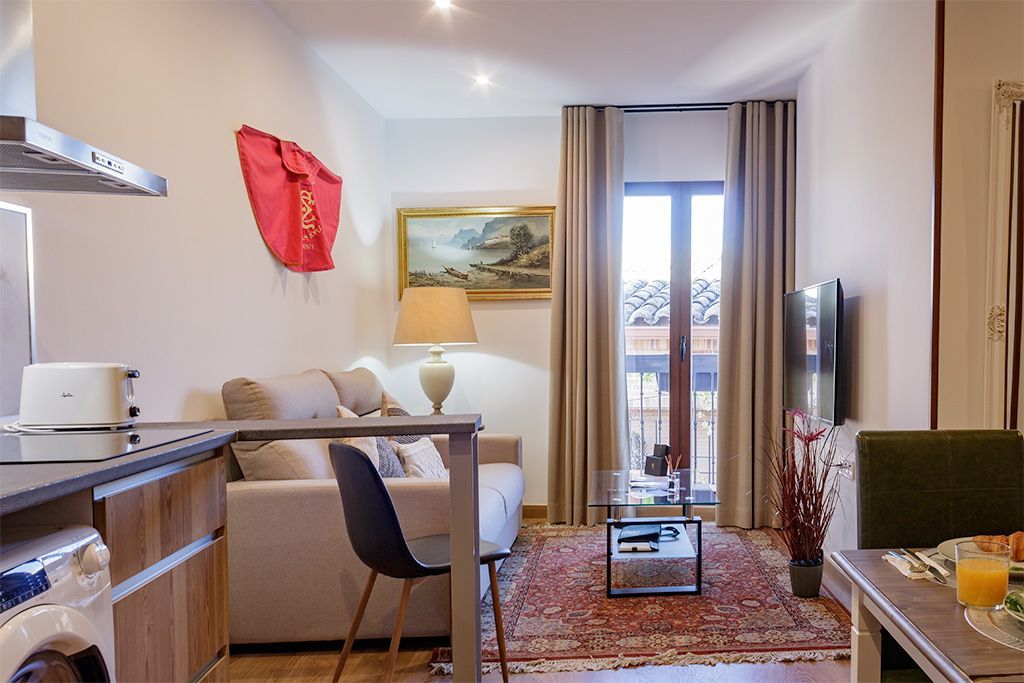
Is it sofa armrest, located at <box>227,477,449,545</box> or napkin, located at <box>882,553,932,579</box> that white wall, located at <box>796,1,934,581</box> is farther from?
sofa armrest, located at <box>227,477,449,545</box>

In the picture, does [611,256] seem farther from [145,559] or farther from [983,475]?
[145,559]

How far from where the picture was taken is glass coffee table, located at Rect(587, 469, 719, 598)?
10.9 feet

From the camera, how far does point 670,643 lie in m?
2.80

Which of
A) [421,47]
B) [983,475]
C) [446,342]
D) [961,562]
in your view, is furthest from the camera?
[446,342]

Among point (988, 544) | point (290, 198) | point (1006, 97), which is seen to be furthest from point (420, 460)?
point (1006, 97)

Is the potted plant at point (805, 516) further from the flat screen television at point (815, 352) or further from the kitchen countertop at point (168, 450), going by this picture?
the kitchen countertop at point (168, 450)

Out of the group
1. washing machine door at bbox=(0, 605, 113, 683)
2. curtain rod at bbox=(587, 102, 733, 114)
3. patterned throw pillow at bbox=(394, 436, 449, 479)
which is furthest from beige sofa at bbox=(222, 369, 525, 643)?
curtain rod at bbox=(587, 102, 733, 114)

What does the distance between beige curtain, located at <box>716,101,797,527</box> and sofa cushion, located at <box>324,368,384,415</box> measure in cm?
221

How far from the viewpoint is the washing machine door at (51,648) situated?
888 mm

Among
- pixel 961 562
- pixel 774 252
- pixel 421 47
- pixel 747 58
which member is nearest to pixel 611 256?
pixel 774 252

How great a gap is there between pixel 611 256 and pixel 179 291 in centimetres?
286

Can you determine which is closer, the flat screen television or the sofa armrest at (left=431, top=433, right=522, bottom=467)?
the flat screen television

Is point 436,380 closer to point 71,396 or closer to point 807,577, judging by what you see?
point 807,577

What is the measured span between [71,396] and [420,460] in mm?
1913
